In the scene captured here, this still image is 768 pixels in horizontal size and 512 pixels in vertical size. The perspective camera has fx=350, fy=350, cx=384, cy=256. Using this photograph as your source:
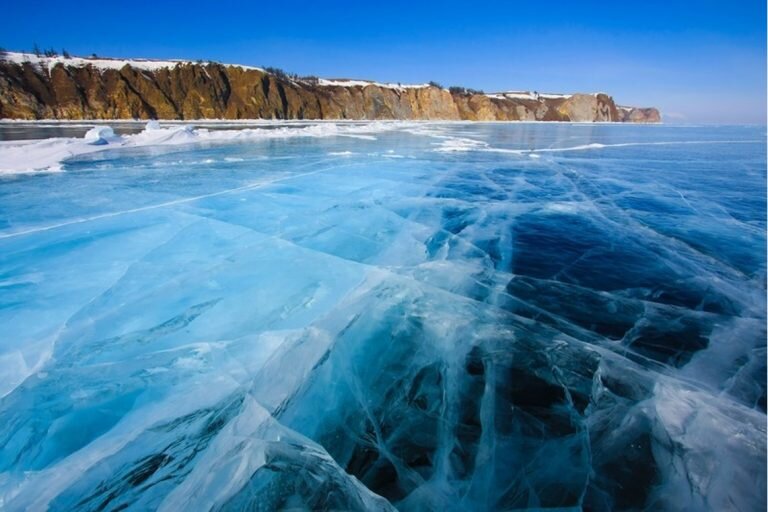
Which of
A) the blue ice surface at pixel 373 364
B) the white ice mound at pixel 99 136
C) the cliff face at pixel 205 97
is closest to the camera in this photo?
the blue ice surface at pixel 373 364

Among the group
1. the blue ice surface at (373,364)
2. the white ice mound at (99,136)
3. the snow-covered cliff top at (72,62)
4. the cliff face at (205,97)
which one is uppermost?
the snow-covered cliff top at (72,62)

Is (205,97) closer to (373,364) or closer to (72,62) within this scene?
(72,62)

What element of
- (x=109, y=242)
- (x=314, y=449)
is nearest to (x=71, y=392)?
(x=314, y=449)

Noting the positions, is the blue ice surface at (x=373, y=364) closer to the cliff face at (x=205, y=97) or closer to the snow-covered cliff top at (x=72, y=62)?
the cliff face at (x=205, y=97)

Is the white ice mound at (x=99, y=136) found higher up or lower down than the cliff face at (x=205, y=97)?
lower down

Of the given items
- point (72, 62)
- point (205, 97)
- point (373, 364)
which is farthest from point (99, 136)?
point (72, 62)

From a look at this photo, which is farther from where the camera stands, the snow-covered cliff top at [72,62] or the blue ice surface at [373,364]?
the snow-covered cliff top at [72,62]

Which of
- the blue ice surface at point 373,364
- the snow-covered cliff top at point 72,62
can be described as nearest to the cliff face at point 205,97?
the snow-covered cliff top at point 72,62

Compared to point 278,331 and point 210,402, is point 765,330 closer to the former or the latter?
point 278,331
